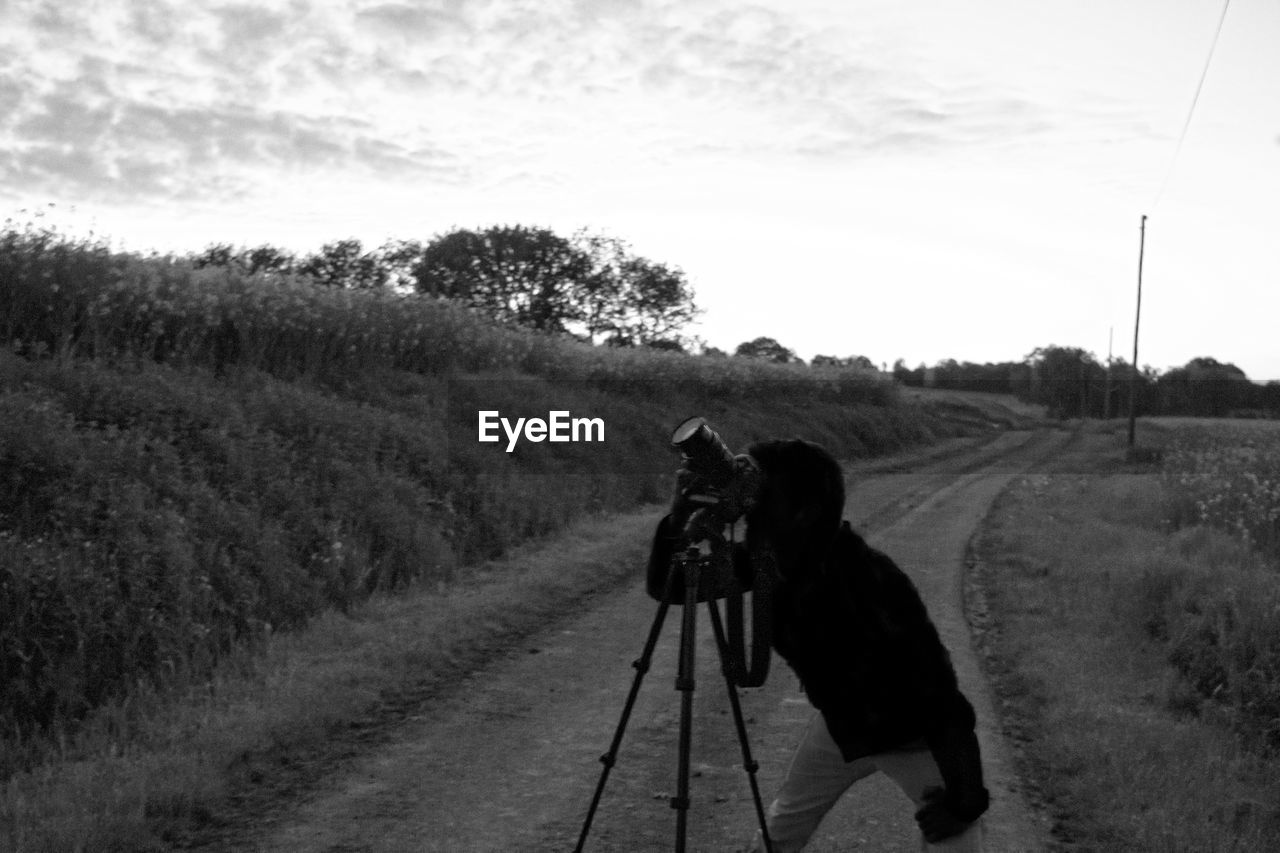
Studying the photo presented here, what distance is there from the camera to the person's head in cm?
319

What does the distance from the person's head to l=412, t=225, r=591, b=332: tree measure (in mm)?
39037

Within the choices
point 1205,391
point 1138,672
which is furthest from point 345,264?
point 1205,391

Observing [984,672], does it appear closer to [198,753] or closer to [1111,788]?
[1111,788]

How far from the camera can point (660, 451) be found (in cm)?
2303

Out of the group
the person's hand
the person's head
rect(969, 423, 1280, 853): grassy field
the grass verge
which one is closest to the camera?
the person's hand

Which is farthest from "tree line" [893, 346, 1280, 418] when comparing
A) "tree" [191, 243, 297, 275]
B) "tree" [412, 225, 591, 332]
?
"tree" [191, 243, 297, 275]

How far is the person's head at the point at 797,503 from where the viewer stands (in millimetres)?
3191

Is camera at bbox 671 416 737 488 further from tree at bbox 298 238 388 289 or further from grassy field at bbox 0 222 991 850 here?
tree at bbox 298 238 388 289

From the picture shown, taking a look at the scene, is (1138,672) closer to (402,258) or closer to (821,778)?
(821,778)

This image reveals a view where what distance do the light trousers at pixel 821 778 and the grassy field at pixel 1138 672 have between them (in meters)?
2.37

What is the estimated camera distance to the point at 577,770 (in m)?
6.11

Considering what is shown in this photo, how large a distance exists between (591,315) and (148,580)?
38.1 m

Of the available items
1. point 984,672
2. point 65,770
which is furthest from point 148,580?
point 984,672

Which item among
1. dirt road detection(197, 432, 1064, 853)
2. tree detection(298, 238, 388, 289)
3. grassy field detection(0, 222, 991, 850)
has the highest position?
tree detection(298, 238, 388, 289)
